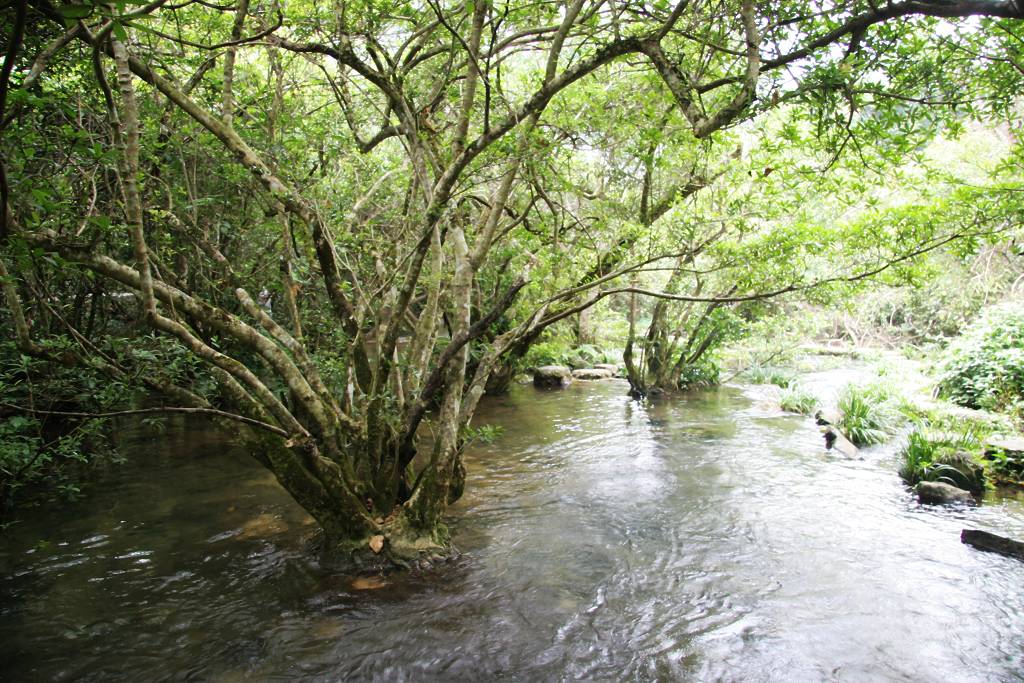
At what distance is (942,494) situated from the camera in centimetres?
766

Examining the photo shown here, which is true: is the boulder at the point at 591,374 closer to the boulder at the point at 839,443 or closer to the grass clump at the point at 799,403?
the grass clump at the point at 799,403

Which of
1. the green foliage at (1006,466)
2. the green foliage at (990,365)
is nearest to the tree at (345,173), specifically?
the green foliage at (1006,466)

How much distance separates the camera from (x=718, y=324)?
14.7 metres

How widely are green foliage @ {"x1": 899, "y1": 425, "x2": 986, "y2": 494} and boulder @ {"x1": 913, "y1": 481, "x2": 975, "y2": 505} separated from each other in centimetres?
36

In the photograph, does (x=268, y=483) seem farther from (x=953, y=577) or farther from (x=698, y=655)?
(x=953, y=577)

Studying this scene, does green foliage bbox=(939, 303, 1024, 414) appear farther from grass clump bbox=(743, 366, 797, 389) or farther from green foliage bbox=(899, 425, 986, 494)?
grass clump bbox=(743, 366, 797, 389)

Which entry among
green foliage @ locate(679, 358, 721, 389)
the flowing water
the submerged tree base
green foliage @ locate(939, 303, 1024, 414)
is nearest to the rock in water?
the flowing water

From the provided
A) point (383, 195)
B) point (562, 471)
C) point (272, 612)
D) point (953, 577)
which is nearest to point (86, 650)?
point (272, 612)

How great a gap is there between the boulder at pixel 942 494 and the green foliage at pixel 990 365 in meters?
3.93

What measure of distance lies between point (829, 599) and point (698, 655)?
5.47 feet

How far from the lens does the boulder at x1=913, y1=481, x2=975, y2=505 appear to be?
301 inches

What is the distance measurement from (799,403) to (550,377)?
6.71 metres

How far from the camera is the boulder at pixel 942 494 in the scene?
763 cm

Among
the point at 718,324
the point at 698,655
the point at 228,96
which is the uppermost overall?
the point at 228,96
